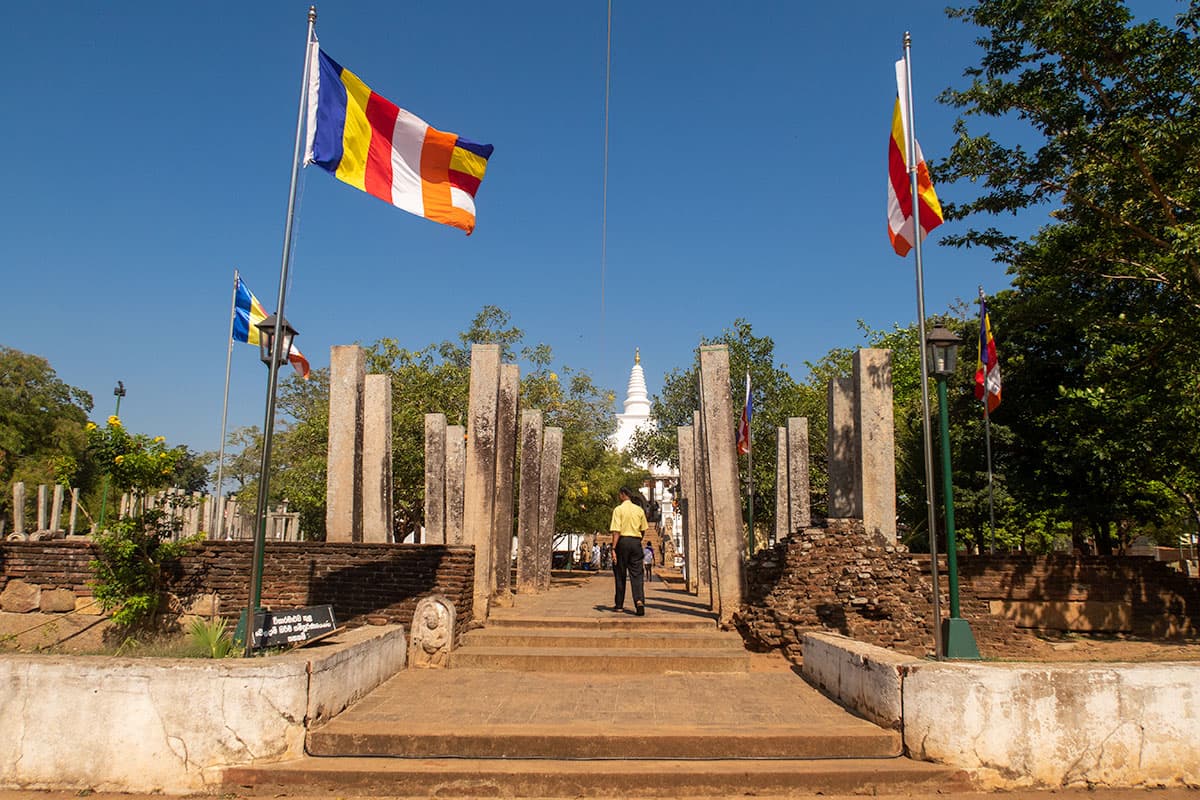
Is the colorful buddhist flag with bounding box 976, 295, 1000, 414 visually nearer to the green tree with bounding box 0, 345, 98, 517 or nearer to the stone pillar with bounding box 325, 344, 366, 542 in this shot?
the stone pillar with bounding box 325, 344, 366, 542

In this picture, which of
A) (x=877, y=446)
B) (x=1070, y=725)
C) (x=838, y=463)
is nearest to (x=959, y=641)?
(x=1070, y=725)

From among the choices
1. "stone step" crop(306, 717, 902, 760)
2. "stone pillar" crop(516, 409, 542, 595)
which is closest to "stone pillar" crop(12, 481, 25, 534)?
"stone pillar" crop(516, 409, 542, 595)

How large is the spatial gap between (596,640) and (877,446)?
15.2ft

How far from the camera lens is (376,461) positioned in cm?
1148

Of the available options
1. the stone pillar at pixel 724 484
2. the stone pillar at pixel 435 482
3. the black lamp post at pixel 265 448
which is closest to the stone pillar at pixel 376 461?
the stone pillar at pixel 435 482

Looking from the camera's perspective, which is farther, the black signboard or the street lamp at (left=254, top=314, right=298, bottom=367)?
the street lamp at (left=254, top=314, right=298, bottom=367)

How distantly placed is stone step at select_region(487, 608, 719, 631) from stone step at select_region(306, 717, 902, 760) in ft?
14.0

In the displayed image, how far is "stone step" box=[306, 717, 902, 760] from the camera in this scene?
5.53 m

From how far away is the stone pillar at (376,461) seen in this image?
11133 millimetres

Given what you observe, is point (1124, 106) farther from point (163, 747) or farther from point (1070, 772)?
point (163, 747)

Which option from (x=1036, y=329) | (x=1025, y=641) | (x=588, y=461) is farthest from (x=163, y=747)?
(x=588, y=461)

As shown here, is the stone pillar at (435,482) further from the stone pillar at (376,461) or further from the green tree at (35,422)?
the green tree at (35,422)

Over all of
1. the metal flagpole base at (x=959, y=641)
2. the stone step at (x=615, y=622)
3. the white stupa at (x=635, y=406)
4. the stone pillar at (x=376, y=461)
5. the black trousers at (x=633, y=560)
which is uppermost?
the white stupa at (x=635, y=406)

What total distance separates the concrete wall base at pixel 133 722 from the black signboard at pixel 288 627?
1212 mm
